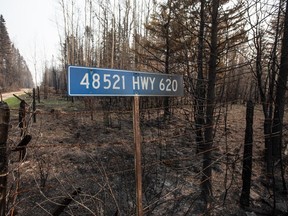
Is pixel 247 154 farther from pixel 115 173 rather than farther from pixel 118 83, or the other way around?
pixel 118 83

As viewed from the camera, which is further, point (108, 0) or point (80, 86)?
point (108, 0)

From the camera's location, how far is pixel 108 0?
21.3 metres

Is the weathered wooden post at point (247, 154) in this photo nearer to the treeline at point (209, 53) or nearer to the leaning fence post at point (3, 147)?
the treeline at point (209, 53)

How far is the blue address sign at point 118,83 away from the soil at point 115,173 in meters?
0.49

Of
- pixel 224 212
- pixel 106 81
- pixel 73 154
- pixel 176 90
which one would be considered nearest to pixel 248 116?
pixel 224 212

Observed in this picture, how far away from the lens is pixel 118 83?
6.78 feet

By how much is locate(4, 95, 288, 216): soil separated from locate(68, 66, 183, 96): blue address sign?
49 centimetres

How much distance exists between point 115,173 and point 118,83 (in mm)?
1935

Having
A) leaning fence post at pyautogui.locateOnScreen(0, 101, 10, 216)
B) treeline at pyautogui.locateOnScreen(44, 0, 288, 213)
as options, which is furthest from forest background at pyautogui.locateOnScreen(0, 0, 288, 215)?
leaning fence post at pyautogui.locateOnScreen(0, 101, 10, 216)

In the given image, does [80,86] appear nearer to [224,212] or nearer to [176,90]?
[176,90]

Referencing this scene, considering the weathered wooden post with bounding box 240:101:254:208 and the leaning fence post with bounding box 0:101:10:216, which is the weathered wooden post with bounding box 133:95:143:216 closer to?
the leaning fence post with bounding box 0:101:10:216

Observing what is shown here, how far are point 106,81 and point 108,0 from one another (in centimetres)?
2172

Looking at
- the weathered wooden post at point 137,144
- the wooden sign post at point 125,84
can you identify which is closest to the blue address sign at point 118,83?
the wooden sign post at point 125,84

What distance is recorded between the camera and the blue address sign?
183 centimetres
